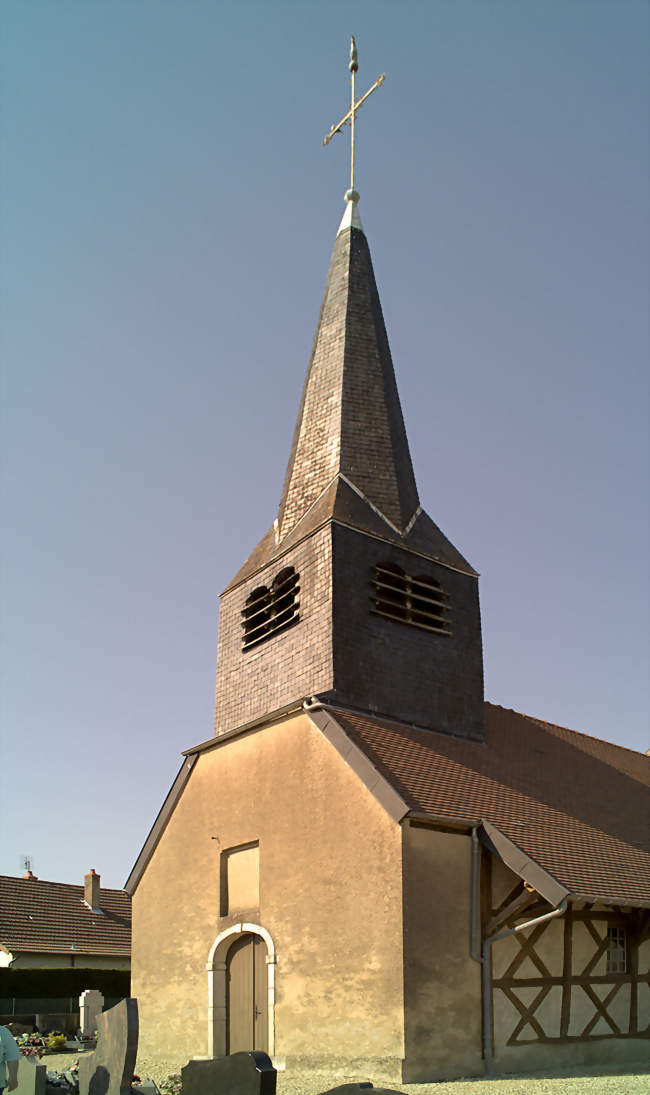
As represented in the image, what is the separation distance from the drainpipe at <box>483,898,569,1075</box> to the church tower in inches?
137

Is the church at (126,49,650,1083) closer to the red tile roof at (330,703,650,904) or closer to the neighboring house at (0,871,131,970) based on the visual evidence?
the red tile roof at (330,703,650,904)

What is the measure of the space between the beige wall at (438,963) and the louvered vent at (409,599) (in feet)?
13.1

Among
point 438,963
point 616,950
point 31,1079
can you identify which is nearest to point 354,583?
point 438,963

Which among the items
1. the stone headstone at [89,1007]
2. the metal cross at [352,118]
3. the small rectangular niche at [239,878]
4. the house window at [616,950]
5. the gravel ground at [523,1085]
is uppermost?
the metal cross at [352,118]

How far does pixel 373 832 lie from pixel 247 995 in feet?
11.0

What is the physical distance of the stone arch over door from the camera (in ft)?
41.2

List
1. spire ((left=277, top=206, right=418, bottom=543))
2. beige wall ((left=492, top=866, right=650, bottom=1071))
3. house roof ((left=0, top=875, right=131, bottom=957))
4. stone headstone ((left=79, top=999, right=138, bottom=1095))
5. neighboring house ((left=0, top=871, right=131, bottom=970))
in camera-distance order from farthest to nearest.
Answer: house roof ((left=0, top=875, right=131, bottom=957))
neighboring house ((left=0, top=871, right=131, bottom=970))
spire ((left=277, top=206, right=418, bottom=543))
beige wall ((left=492, top=866, right=650, bottom=1071))
stone headstone ((left=79, top=999, right=138, bottom=1095))

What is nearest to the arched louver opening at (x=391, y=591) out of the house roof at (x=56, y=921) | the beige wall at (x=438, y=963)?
the beige wall at (x=438, y=963)

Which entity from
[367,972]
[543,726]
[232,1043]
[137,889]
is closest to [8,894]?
[137,889]

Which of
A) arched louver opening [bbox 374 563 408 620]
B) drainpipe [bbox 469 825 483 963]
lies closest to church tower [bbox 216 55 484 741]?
arched louver opening [bbox 374 563 408 620]

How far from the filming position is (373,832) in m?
11.3

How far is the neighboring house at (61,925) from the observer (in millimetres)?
22266

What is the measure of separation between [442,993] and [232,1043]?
3709mm

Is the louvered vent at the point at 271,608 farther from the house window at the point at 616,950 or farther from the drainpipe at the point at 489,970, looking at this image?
the house window at the point at 616,950
